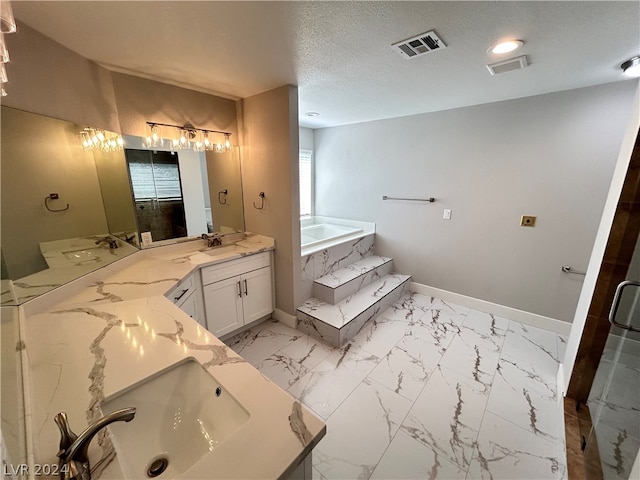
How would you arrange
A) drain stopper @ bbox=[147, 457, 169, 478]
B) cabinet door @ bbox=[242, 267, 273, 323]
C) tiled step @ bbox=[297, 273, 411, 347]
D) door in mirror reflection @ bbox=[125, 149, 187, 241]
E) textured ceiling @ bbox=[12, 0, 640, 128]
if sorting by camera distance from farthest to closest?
cabinet door @ bbox=[242, 267, 273, 323] < tiled step @ bbox=[297, 273, 411, 347] < door in mirror reflection @ bbox=[125, 149, 187, 241] < textured ceiling @ bbox=[12, 0, 640, 128] < drain stopper @ bbox=[147, 457, 169, 478]

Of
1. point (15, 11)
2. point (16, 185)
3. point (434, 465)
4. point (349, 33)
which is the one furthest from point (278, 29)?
point (434, 465)

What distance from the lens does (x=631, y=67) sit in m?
1.74

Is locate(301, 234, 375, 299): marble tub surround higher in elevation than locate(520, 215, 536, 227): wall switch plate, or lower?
lower

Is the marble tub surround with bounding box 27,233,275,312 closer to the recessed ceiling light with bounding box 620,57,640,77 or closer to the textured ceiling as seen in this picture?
the textured ceiling

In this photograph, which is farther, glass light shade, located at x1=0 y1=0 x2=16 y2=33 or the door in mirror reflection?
the door in mirror reflection

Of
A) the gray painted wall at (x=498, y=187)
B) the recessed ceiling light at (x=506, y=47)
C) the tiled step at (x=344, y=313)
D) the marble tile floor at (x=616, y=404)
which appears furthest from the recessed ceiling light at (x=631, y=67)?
the tiled step at (x=344, y=313)

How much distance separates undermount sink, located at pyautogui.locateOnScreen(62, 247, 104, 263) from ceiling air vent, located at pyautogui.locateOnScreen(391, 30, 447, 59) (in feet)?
7.85

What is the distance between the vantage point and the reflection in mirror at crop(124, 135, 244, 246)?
2.19 meters

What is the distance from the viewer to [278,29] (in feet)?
4.57

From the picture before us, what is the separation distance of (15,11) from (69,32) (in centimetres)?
22

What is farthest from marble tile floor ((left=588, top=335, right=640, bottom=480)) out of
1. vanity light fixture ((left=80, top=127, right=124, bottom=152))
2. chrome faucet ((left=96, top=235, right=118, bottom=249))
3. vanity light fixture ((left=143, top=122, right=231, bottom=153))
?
vanity light fixture ((left=80, top=127, right=124, bottom=152))

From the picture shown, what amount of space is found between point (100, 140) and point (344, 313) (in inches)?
97.3

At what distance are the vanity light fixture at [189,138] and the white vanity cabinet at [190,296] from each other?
3.94 ft

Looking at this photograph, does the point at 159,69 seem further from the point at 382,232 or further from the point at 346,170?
the point at 382,232
